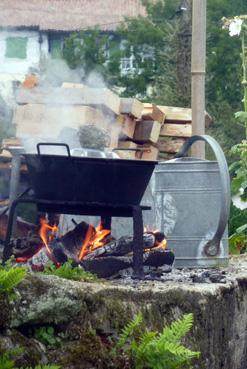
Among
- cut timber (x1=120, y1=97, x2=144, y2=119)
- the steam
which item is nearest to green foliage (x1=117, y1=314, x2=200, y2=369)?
the steam

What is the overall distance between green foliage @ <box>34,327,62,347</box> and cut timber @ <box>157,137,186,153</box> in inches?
238

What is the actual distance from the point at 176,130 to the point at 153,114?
37cm

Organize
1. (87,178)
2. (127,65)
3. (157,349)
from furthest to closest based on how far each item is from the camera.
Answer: (127,65), (87,178), (157,349)

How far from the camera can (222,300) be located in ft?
18.2

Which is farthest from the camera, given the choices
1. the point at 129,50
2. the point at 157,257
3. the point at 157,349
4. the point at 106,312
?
the point at 129,50

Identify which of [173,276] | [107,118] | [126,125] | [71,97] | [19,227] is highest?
[71,97]

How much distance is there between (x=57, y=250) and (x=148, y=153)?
4386mm

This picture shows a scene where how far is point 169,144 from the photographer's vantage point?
33.8ft

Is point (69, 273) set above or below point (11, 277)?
below

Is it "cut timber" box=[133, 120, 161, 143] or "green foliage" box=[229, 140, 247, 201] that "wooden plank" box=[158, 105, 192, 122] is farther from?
"green foliage" box=[229, 140, 247, 201]

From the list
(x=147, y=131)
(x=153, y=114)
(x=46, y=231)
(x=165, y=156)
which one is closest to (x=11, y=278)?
(x=46, y=231)

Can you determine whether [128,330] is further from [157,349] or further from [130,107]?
[130,107]

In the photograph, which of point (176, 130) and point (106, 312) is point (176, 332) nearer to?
point (106, 312)

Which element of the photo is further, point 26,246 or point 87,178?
point 26,246
